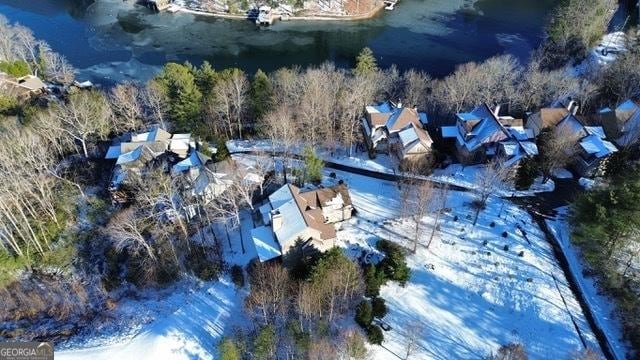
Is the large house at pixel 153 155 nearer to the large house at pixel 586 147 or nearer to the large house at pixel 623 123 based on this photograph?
the large house at pixel 586 147

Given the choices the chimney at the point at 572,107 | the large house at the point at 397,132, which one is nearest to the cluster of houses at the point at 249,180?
the large house at the point at 397,132

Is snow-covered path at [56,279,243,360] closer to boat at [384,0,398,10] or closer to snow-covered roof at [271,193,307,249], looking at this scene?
snow-covered roof at [271,193,307,249]

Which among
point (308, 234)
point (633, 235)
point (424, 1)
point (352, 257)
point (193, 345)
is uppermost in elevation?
point (424, 1)

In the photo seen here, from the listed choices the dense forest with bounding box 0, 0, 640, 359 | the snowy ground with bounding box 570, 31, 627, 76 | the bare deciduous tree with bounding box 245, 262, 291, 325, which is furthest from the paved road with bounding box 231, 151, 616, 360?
the snowy ground with bounding box 570, 31, 627, 76

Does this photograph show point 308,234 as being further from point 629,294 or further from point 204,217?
point 629,294

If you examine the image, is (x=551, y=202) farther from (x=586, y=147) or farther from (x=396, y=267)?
(x=396, y=267)

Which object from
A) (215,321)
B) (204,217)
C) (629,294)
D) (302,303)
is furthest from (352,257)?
(629,294)
